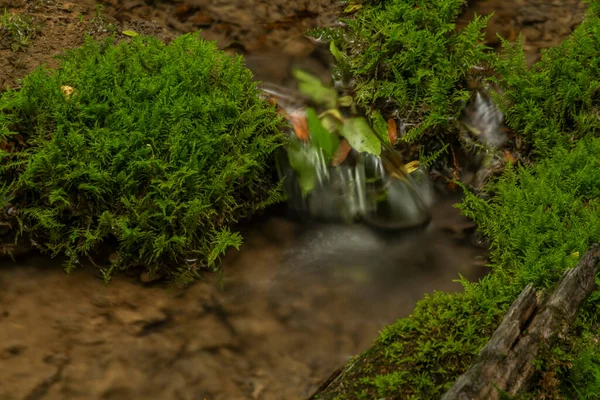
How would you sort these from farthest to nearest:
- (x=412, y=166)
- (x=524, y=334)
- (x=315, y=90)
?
(x=315, y=90) → (x=412, y=166) → (x=524, y=334)

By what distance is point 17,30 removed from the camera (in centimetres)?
441

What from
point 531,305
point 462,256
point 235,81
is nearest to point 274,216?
point 235,81

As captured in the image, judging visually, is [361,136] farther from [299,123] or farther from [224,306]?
[224,306]

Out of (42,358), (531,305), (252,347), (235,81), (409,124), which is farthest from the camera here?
(409,124)

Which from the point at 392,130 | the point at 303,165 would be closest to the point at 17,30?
the point at 303,165

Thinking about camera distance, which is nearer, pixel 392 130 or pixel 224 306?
pixel 224 306

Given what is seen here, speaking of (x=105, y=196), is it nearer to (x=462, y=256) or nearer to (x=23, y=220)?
(x=23, y=220)

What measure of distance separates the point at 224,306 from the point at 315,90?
1.80 metres

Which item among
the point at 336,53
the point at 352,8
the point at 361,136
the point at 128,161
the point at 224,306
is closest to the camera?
the point at 128,161

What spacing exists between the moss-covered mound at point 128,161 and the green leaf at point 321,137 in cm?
41

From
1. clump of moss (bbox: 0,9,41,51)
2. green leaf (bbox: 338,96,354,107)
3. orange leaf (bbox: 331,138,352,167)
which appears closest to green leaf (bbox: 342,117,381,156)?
orange leaf (bbox: 331,138,352,167)

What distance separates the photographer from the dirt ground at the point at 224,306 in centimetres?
333

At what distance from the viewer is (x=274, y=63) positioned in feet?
16.3

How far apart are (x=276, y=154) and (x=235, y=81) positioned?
0.55 meters
